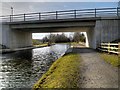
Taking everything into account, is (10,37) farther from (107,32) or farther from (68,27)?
(107,32)

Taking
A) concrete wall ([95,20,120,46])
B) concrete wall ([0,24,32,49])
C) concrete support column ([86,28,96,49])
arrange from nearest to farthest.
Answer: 1. concrete wall ([95,20,120,46])
2. concrete support column ([86,28,96,49])
3. concrete wall ([0,24,32,49])

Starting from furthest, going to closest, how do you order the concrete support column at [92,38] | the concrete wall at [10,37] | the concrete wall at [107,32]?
the concrete wall at [10,37], the concrete support column at [92,38], the concrete wall at [107,32]

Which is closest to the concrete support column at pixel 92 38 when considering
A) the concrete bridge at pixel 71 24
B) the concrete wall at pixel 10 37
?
the concrete bridge at pixel 71 24

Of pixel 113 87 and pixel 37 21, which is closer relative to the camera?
pixel 113 87

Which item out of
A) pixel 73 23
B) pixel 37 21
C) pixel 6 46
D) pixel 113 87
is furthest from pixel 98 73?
pixel 6 46

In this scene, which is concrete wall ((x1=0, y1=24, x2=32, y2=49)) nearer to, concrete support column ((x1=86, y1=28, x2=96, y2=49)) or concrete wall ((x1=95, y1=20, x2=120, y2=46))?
concrete support column ((x1=86, y1=28, x2=96, y2=49))

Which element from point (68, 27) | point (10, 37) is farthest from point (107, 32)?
point (10, 37)

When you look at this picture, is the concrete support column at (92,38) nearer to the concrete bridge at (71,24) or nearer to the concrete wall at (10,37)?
the concrete bridge at (71,24)

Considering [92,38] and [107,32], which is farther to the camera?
[92,38]

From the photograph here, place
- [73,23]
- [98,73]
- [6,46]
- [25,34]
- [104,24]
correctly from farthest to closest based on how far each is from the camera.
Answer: [25,34] → [6,46] → [73,23] → [104,24] → [98,73]

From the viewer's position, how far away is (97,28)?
27.7 metres

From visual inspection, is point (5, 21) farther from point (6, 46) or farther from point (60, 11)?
point (60, 11)

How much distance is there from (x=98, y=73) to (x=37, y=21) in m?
23.2

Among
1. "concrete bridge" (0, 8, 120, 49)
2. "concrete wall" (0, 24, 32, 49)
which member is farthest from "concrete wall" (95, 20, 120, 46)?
"concrete wall" (0, 24, 32, 49)
